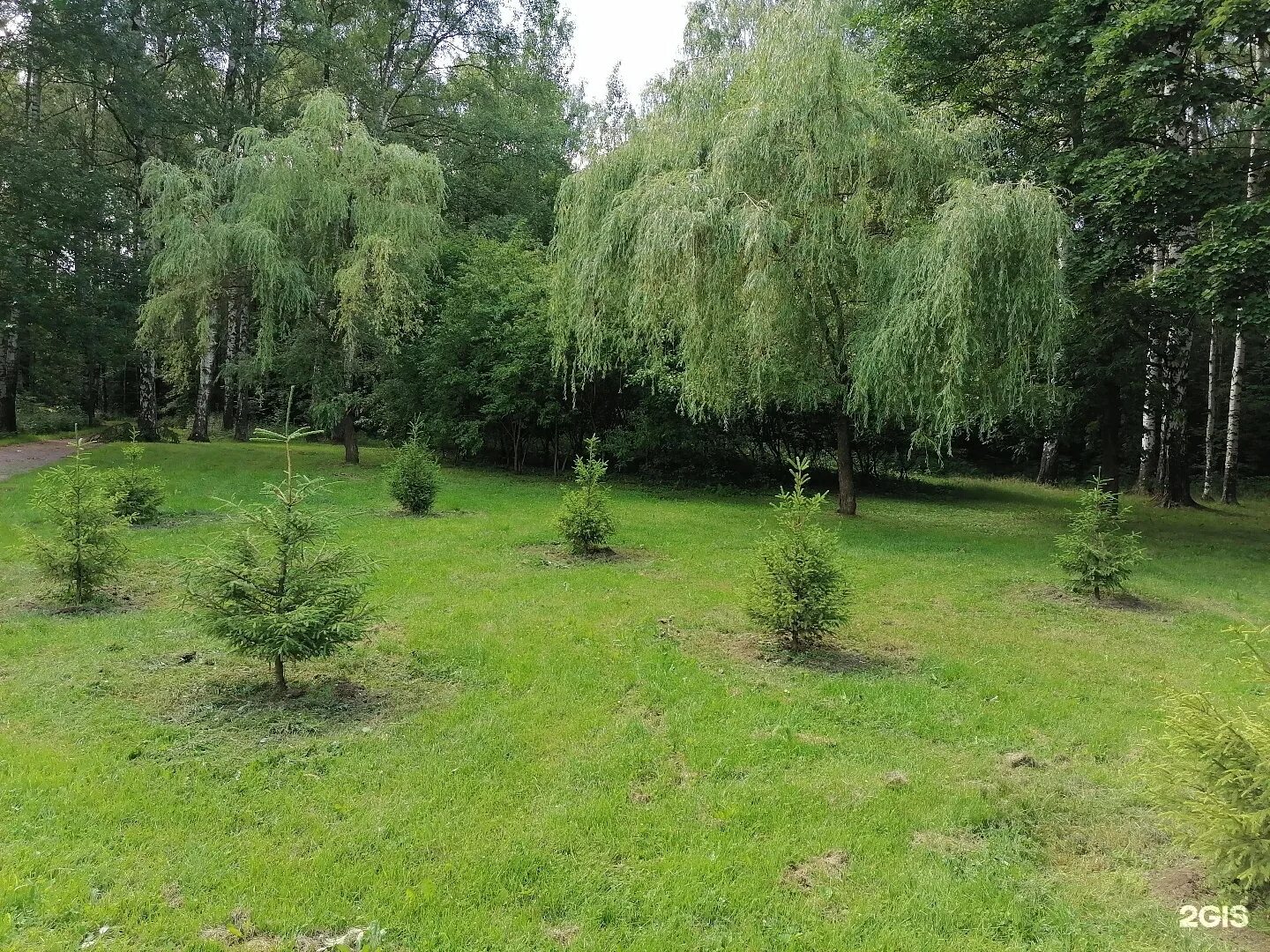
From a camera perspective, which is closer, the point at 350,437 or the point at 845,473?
the point at 845,473

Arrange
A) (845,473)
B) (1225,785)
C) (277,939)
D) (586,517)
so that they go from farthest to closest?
(845,473), (586,517), (1225,785), (277,939)

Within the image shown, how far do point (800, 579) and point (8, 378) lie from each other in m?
22.8

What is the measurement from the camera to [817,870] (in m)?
2.84

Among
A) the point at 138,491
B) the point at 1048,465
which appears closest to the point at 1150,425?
the point at 1048,465

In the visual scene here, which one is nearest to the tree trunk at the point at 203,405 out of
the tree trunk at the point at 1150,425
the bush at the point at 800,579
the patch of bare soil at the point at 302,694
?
the patch of bare soil at the point at 302,694

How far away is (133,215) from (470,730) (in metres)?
20.2

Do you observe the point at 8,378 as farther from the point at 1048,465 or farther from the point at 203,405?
the point at 1048,465

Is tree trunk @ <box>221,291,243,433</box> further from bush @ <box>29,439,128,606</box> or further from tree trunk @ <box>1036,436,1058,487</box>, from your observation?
tree trunk @ <box>1036,436,1058,487</box>

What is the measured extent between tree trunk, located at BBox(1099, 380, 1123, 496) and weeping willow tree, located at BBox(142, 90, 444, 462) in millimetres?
14033

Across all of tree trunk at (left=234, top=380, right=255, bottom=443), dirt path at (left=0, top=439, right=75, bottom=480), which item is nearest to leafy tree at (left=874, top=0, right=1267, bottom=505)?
dirt path at (left=0, top=439, right=75, bottom=480)

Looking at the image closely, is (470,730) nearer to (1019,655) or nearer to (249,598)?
(249,598)

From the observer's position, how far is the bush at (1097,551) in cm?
724

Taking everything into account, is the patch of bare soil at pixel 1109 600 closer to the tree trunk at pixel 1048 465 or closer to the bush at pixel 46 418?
the tree trunk at pixel 1048 465

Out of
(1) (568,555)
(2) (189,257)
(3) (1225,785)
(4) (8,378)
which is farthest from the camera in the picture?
(4) (8,378)
